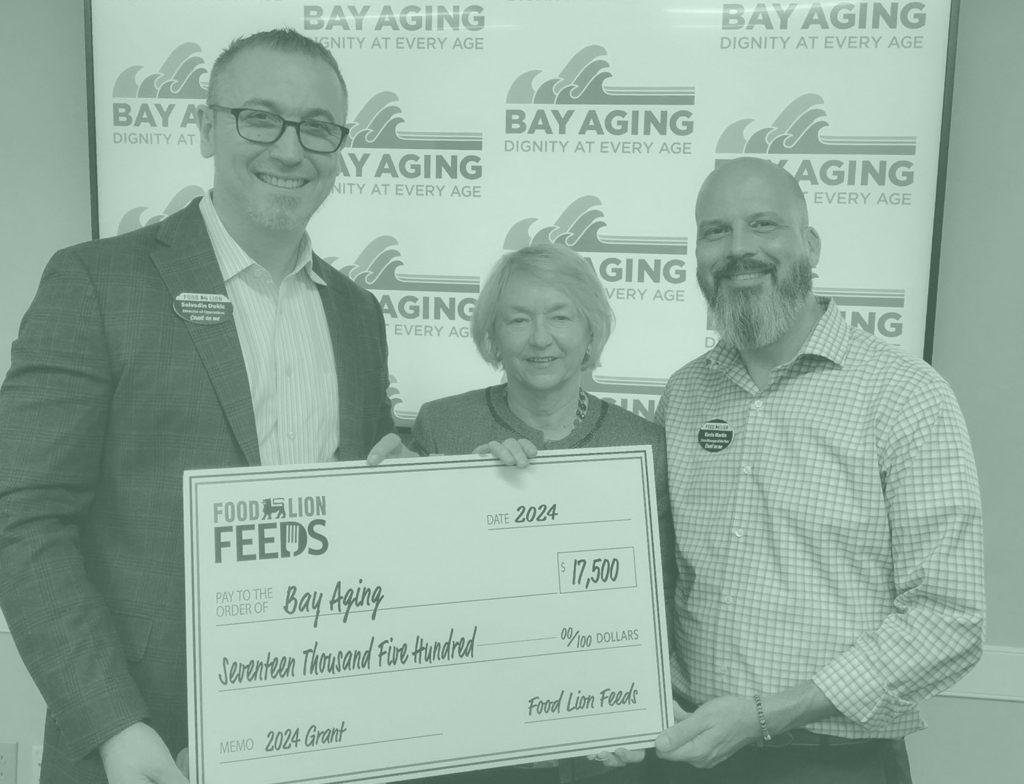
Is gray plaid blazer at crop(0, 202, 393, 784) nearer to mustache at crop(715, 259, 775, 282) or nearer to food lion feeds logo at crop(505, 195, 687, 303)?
mustache at crop(715, 259, 775, 282)

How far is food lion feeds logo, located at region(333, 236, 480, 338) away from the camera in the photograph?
2684 millimetres

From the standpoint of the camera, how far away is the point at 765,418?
68.9 inches

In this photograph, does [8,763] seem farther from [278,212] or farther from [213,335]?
[278,212]

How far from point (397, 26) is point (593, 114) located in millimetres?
722

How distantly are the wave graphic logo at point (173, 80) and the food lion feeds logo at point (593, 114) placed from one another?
112 centimetres

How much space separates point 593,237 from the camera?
2.58 meters

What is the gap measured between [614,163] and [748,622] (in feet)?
4.99

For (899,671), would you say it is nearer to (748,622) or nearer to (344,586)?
(748,622)

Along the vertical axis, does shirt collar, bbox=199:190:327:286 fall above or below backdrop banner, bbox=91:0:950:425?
below

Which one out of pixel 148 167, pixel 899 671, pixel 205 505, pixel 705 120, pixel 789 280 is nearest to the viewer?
pixel 205 505

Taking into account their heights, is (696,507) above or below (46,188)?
below

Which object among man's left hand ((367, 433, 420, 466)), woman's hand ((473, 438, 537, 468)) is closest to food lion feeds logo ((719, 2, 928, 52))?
woman's hand ((473, 438, 537, 468))

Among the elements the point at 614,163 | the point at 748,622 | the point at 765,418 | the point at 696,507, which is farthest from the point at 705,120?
the point at 748,622

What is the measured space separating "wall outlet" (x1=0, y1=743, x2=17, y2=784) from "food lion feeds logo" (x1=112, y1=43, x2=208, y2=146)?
2.32 m
